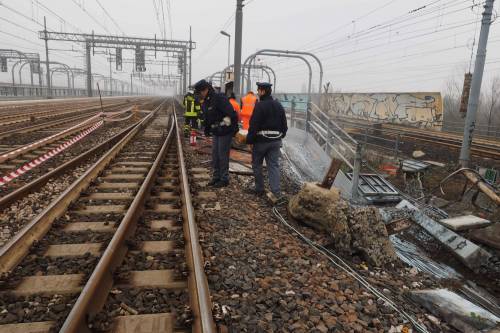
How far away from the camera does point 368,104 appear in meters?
23.3

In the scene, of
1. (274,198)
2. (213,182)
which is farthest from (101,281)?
(213,182)

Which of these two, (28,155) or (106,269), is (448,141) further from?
(106,269)

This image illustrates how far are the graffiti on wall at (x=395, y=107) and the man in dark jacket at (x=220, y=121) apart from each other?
11655 millimetres

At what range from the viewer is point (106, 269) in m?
3.16

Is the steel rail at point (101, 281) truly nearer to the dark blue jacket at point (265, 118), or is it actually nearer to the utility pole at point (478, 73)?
the dark blue jacket at point (265, 118)

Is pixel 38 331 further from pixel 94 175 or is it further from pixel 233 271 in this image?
pixel 94 175

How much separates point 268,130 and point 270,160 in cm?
→ 56

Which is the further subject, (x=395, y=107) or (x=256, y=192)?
(x=395, y=107)

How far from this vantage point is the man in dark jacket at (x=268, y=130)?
20.2 ft

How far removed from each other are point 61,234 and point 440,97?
62.3 ft

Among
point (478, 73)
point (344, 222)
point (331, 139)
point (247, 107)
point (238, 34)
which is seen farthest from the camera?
point (238, 34)

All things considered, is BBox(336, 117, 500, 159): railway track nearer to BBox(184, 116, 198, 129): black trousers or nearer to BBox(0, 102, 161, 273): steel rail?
BBox(184, 116, 198, 129): black trousers

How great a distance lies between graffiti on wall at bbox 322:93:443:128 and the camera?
18875 mm

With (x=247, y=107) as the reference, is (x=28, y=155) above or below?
below
